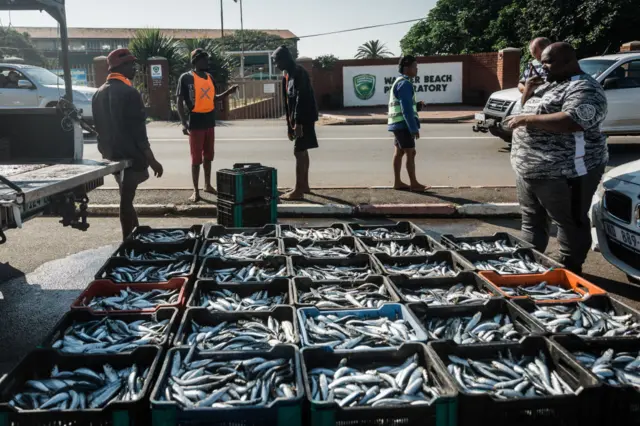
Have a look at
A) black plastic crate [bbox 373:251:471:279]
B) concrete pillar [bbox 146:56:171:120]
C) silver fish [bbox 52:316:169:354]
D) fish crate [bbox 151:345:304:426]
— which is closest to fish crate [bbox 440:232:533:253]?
black plastic crate [bbox 373:251:471:279]

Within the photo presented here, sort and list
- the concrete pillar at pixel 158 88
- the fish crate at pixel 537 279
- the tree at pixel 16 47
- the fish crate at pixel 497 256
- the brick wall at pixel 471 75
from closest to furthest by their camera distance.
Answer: the fish crate at pixel 537 279 < the fish crate at pixel 497 256 < the tree at pixel 16 47 < the concrete pillar at pixel 158 88 < the brick wall at pixel 471 75

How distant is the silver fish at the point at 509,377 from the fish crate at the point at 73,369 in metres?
1.52

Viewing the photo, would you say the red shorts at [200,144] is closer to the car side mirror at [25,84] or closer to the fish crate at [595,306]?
the fish crate at [595,306]

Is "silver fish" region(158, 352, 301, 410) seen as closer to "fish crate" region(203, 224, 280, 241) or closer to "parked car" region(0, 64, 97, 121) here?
"fish crate" region(203, 224, 280, 241)

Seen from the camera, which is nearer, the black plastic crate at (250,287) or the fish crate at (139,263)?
the black plastic crate at (250,287)

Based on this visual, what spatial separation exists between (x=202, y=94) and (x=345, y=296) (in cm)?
595

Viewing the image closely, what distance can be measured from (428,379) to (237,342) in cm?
114

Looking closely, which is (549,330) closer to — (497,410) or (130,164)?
(497,410)

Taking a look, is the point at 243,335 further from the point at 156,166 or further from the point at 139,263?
the point at 156,166

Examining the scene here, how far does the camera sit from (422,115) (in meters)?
24.3

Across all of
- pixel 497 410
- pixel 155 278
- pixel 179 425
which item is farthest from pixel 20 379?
pixel 497 410

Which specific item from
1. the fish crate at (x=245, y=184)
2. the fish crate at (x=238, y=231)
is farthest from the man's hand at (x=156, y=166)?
the fish crate at (x=238, y=231)

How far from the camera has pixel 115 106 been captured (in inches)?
250

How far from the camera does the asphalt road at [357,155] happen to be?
11039 mm
